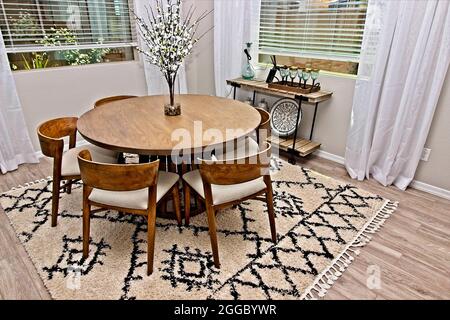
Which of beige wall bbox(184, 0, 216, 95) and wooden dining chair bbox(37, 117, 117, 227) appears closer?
wooden dining chair bbox(37, 117, 117, 227)

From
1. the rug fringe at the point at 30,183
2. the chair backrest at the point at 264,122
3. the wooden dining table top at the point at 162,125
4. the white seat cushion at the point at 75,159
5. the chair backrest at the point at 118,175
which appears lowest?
the rug fringe at the point at 30,183

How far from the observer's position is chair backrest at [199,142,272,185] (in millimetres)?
1495

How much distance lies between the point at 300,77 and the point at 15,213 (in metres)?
2.66

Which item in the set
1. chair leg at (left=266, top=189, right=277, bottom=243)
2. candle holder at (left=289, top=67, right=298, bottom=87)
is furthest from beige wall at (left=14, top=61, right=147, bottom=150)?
chair leg at (left=266, top=189, right=277, bottom=243)

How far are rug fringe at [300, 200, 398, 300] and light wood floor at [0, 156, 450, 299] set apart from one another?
32 mm

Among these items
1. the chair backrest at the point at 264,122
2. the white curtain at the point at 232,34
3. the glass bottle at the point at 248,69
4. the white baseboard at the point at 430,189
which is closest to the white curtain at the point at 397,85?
the white baseboard at the point at 430,189

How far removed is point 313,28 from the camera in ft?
9.71

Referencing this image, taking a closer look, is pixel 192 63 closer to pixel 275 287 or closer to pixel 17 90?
pixel 17 90

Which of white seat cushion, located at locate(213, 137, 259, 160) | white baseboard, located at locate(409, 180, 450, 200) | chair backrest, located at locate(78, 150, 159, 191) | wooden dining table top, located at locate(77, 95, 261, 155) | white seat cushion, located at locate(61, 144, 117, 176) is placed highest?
wooden dining table top, located at locate(77, 95, 261, 155)

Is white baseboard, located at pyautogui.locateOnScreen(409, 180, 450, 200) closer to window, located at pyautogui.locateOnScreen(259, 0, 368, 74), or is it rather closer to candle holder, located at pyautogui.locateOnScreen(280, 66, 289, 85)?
window, located at pyautogui.locateOnScreen(259, 0, 368, 74)

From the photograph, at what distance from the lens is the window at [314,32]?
269 cm

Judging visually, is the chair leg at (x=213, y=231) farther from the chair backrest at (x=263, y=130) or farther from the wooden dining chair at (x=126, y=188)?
the chair backrest at (x=263, y=130)

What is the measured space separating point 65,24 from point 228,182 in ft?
8.61
